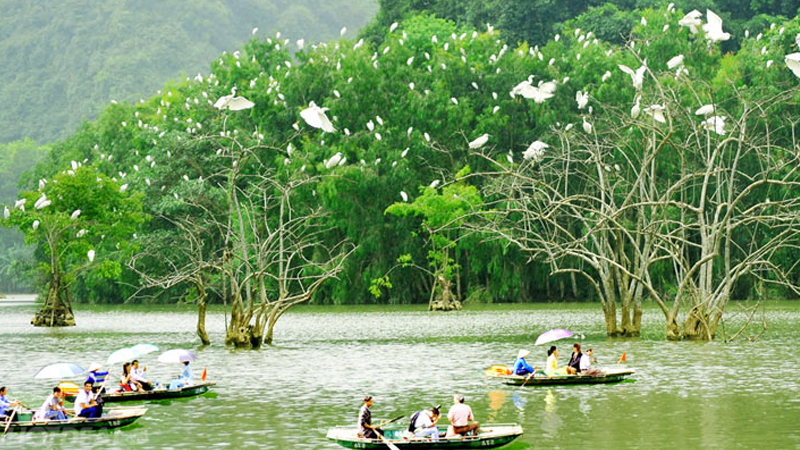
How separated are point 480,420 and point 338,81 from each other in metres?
43.0

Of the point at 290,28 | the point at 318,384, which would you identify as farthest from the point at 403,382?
the point at 290,28

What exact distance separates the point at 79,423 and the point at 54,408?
1.91 feet

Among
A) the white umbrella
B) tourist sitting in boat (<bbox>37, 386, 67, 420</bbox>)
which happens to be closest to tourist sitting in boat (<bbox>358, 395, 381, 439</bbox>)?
tourist sitting in boat (<bbox>37, 386, 67, 420</bbox>)

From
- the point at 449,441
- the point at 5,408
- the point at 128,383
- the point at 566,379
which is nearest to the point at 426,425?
the point at 449,441

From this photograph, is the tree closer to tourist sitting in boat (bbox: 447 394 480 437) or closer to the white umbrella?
the white umbrella

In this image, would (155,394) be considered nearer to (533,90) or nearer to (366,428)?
(366,428)

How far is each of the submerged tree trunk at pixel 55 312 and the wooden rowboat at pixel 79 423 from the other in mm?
27102

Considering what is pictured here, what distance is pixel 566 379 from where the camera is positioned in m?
22.6

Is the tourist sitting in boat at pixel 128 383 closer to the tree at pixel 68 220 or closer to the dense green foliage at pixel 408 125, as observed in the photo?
→ the tree at pixel 68 220

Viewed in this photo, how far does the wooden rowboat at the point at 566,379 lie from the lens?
22344 mm

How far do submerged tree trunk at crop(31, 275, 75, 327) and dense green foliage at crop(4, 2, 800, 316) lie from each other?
33.5 feet

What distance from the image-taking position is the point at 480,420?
18.6 metres

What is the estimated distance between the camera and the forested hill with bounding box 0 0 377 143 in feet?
460

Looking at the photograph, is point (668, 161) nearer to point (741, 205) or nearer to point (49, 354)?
point (741, 205)
